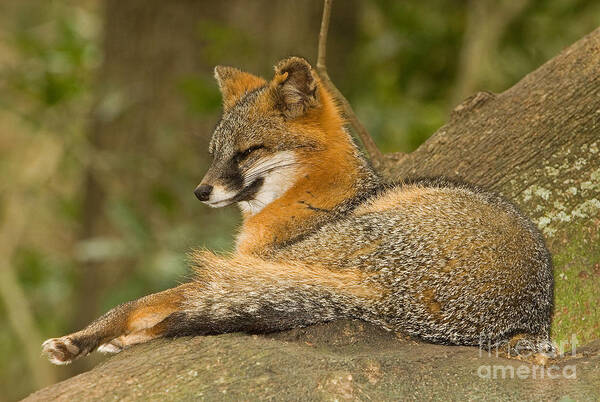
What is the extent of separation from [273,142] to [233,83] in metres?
1.02

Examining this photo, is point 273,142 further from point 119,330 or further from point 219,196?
point 119,330

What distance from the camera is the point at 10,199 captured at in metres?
9.65

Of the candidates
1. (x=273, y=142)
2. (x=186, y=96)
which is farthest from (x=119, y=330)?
(x=186, y=96)

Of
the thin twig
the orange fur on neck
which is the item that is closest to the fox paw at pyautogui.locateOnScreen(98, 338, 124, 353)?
the orange fur on neck

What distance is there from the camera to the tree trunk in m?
2.67

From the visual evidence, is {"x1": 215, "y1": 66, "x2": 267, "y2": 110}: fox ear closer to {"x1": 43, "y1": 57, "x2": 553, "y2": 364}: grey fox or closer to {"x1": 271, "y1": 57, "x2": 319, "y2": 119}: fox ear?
{"x1": 43, "y1": 57, "x2": 553, "y2": 364}: grey fox

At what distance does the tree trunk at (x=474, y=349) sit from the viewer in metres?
2.67

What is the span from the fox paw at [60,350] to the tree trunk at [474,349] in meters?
0.35

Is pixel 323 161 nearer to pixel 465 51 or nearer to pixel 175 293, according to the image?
pixel 175 293

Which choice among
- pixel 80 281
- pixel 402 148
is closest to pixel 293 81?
pixel 402 148

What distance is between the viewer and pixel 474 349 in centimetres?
303

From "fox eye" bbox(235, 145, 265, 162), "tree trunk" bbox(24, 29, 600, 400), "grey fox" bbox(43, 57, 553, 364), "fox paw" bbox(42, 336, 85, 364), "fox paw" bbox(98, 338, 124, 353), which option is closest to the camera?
"tree trunk" bbox(24, 29, 600, 400)

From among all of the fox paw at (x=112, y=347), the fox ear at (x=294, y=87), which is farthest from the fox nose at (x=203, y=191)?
the fox paw at (x=112, y=347)

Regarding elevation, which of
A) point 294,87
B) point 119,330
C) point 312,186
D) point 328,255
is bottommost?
point 119,330
